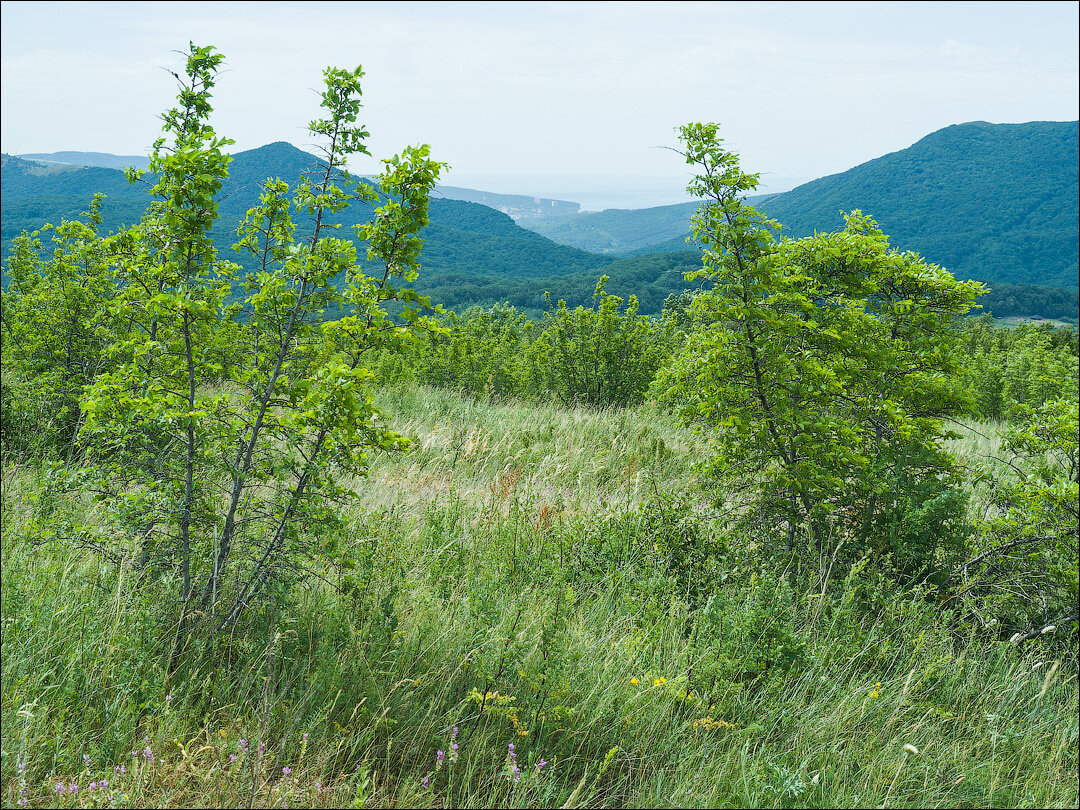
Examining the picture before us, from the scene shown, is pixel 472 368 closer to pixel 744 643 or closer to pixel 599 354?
pixel 599 354

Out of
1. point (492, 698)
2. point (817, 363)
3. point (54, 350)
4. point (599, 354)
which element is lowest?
point (492, 698)

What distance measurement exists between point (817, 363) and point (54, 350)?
6.93 m

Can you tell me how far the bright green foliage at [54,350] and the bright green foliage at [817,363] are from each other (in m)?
5.37

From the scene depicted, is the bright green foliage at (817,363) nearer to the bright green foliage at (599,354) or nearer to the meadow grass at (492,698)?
the meadow grass at (492,698)

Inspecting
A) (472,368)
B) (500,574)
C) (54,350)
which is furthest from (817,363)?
(472,368)

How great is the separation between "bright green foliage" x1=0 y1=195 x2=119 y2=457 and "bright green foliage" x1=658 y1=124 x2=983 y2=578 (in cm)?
537

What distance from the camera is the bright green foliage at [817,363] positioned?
3.88 meters

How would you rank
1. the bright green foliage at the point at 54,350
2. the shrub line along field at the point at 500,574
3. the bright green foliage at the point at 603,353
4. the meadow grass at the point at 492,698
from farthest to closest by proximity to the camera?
the bright green foliage at the point at 603,353, the bright green foliage at the point at 54,350, the shrub line along field at the point at 500,574, the meadow grass at the point at 492,698

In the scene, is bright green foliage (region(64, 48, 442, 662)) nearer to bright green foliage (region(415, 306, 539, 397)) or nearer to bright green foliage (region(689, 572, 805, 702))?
bright green foliage (region(689, 572, 805, 702))

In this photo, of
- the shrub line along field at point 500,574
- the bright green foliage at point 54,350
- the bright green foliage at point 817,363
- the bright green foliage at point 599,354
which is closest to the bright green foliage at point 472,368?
the bright green foliage at point 599,354

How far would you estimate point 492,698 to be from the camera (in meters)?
2.64

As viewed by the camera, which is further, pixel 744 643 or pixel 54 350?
pixel 54 350

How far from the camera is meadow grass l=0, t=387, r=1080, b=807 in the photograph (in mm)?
2164

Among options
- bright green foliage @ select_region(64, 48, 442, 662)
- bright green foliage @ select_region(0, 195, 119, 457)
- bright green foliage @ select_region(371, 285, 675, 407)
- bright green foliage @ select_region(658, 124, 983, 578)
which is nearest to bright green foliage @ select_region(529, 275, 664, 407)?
bright green foliage @ select_region(371, 285, 675, 407)
